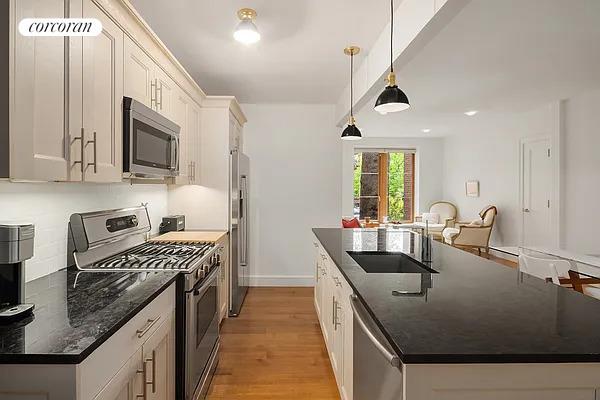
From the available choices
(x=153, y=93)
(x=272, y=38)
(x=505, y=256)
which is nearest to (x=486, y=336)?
(x=153, y=93)

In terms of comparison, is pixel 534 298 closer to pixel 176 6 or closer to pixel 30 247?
pixel 30 247

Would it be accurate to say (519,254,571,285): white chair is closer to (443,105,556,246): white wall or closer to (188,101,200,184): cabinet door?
(188,101,200,184): cabinet door

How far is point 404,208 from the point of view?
32.5ft

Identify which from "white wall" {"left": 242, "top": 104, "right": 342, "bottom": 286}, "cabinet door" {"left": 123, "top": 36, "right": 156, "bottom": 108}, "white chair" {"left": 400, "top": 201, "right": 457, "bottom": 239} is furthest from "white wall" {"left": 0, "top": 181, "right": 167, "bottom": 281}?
"white chair" {"left": 400, "top": 201, "right": 457, "bottom": 239}

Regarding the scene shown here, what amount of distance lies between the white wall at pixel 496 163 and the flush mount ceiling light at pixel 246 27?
5228 mm

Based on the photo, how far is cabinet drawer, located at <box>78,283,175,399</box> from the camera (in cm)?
119

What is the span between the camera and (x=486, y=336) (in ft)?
3.76

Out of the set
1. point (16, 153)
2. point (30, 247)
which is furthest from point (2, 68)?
point (30, 247)

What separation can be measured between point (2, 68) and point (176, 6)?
169cm

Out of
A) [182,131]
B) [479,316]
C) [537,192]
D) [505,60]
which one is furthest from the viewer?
[537,192]

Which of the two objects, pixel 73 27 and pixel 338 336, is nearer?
pixel 73 27

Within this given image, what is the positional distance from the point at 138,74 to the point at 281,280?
12.2ft

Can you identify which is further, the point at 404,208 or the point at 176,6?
the point at 404,208

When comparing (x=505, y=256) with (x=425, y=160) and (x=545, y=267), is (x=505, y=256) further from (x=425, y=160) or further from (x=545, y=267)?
(x=545, y=267)
